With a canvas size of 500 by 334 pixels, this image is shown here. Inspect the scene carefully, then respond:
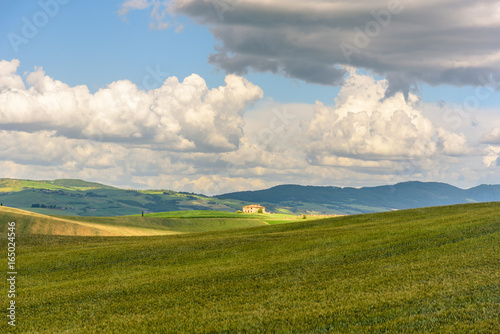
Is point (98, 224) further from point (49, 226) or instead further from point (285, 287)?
point (285, 287)

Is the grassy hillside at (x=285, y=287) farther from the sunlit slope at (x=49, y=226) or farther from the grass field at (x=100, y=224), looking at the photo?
the grass field at (x=100, y=224)

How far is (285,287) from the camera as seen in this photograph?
29281 millimetres

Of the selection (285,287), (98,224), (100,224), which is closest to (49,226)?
(98,224)

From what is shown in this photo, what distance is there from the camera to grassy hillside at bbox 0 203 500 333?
21250mm

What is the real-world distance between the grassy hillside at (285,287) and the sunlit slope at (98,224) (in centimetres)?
5841

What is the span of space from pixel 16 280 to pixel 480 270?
3875 cm

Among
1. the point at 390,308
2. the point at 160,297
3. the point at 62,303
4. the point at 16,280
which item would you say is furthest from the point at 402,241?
the point at 16,280

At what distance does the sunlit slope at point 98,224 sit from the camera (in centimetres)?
10507

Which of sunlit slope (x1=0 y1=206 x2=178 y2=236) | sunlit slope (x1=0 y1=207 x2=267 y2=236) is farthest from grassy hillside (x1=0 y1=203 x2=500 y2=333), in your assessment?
sunlit slope (x1=0 y1=207 x2=267 y2=236)

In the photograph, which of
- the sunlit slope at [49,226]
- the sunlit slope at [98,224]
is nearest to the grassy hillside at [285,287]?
the sunlit slope at [49,226]

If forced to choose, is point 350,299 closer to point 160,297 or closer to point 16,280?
point 160,297

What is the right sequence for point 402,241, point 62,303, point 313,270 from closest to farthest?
point 62,303 < point 313,270 < point 402,241

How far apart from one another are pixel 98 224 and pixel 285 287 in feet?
352

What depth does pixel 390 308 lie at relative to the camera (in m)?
22.1
